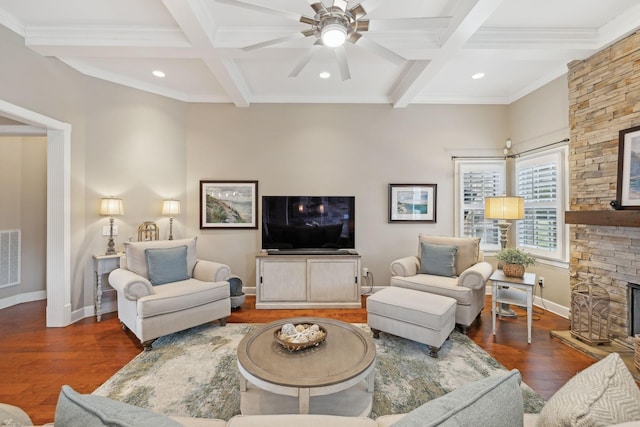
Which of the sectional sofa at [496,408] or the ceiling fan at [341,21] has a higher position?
the ceiling fan at [341,21]

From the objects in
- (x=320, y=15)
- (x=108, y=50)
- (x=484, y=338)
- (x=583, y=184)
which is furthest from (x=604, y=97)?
(x=108, y=50)

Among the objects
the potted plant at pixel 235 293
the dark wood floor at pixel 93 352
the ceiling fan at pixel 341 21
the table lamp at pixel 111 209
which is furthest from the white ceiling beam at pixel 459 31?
the table lamp at pixel 111 209

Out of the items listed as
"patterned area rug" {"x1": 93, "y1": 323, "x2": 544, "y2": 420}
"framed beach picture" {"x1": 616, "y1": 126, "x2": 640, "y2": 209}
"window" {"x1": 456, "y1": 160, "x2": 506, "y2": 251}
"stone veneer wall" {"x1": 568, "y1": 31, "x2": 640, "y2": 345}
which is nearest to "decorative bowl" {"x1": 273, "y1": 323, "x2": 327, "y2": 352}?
"patterned area rug" {"x1": 93, "y1": 323, "x2": 544, "y2": 420}

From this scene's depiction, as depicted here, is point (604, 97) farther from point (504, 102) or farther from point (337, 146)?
point (337, 146)

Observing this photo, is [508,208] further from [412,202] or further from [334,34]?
[334,34]

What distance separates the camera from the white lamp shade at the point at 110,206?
3521 mm

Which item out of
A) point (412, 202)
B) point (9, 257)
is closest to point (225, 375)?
point (412, 202)

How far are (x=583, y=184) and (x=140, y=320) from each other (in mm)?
4780

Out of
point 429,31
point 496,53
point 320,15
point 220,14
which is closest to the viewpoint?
point 320,15

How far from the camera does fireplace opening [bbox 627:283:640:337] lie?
2.56 m

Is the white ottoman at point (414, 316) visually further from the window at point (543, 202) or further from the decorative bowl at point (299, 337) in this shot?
the window at point (543, 202)

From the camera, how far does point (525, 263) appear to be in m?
3.07

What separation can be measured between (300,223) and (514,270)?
8.98 feet

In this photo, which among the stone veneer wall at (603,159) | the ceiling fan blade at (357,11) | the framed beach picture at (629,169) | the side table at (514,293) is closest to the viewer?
the ceiling fan blade at (357,11)
